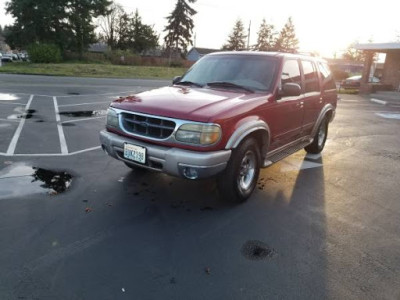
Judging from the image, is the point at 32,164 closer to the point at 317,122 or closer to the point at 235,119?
the point at 235,119

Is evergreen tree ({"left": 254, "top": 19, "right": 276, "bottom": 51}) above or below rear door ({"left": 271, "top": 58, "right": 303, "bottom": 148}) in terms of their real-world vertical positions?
above

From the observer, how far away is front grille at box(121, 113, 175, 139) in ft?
13.3

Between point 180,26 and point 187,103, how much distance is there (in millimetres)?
57460

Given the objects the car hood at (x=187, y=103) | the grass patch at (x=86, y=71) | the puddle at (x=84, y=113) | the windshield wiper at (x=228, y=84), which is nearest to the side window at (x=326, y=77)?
the windshield wiper at (x=228, y=84)

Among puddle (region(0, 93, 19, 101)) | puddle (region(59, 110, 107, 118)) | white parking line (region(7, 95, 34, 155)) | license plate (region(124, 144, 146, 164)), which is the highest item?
license plate (region(124, 144, 146, 164))

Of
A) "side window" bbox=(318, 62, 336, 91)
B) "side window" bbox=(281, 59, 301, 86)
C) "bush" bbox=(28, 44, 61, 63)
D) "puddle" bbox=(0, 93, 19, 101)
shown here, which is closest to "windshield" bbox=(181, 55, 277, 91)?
"side window" bbox=(281, 59, 301, 86)

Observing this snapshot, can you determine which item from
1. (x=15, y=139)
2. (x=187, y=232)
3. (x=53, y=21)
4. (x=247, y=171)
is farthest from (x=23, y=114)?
(x=53, y=21)

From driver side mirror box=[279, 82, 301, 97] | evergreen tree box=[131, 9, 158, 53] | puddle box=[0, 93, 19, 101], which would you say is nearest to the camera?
driver side mirror box=[279, 82, 301, 97]

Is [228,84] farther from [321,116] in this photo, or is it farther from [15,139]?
[15,139]

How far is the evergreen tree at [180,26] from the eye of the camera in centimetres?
5744

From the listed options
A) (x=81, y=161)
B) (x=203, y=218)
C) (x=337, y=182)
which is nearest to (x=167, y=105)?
(x=203, y=218)

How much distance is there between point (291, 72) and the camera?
548cm

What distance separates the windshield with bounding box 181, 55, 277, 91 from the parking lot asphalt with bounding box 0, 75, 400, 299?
156 centimetres

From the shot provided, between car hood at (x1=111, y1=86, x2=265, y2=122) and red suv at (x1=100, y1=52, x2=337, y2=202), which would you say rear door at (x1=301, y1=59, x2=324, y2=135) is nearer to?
red suv at (x1=100, y1=52, x2=337, y2=202)
